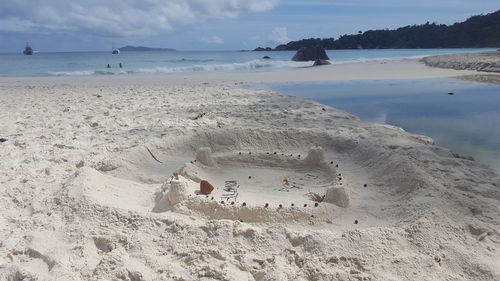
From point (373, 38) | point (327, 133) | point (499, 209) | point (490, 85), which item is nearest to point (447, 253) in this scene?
point (499, 209)

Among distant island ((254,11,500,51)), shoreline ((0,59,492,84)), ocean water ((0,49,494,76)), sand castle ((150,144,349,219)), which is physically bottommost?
sand castle ((150,144,349,219))

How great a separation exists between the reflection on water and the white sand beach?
96 centimetres

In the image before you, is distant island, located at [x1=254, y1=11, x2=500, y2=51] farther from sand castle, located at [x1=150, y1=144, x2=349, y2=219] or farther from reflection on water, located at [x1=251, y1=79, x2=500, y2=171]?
sand castle, located at [x1=150, y1=144, x2=349, y2=219]

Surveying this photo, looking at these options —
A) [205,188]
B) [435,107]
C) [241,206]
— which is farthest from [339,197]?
[435,107]

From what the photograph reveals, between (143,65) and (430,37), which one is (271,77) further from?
(430,37)

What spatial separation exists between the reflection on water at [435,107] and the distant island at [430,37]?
5044cm

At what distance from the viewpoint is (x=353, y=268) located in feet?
8.93

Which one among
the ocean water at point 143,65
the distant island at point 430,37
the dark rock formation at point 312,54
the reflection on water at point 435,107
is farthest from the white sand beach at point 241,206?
the distant island at point 430,37

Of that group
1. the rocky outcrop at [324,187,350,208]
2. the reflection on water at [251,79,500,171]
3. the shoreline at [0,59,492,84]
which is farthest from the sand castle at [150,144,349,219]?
the shoreline at [0,59,492,84]

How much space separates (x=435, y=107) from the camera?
9602 millimetres

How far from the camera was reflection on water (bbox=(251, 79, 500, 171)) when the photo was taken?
21.1ft

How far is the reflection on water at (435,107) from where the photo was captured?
21.1ft

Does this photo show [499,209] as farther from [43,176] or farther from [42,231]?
[43,176]

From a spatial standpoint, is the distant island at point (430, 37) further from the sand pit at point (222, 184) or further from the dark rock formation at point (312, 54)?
the sand pit at point (222, 184)
